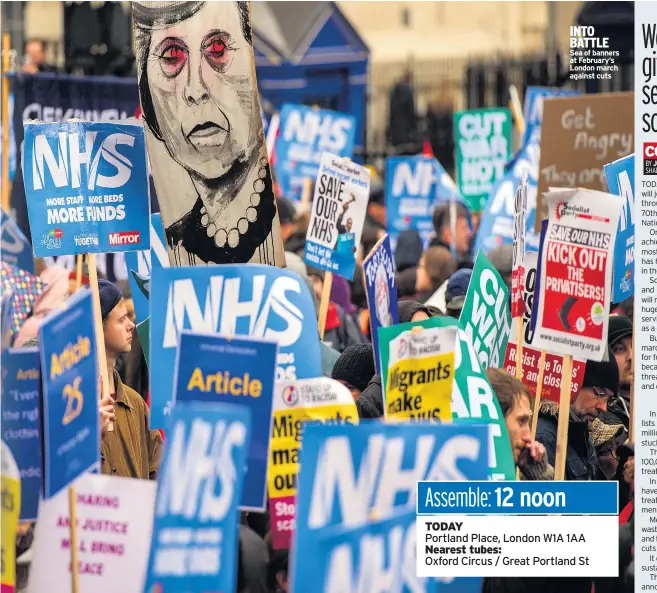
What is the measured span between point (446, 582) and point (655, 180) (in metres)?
1.60

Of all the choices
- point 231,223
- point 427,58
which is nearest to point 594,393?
point 231,223

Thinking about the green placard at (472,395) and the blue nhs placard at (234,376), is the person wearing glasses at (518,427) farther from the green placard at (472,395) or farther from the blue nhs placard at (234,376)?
the blue nhs placard at (234,376)

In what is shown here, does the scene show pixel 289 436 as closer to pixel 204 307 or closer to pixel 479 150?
pixel 204 307

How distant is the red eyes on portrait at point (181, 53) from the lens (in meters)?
5.22

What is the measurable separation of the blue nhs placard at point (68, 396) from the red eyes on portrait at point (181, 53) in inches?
48.8

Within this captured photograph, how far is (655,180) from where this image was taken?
16.7 ft

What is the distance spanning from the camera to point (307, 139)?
467 inches

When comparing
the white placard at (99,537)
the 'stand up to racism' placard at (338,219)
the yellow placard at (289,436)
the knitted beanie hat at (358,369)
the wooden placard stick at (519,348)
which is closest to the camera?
the white placard at (99,537)

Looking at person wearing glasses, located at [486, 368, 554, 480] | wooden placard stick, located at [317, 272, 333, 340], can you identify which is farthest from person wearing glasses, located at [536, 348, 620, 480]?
wooden placard stick, located at [317, 272, 333, 340]

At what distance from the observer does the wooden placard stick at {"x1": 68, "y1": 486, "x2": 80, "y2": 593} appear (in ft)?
14.0

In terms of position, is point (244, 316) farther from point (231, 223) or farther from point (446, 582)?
point (446, 582)

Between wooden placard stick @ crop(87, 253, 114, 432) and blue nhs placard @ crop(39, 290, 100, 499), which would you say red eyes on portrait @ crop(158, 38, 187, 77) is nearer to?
wooden placard stick @ crop(87, 253, 114, 432)

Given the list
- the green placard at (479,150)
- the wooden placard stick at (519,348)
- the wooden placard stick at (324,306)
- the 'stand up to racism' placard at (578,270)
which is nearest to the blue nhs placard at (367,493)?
the 'stand up to racism' placard at (578,270)

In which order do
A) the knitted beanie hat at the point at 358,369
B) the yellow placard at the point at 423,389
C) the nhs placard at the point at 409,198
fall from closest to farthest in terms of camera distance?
1. the yellow placard at the point at 423,389
2. the knitted beanie hat at the point at 358,369
3. the nhs placard at the point at 409,198
